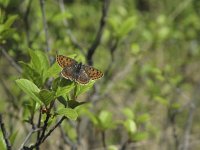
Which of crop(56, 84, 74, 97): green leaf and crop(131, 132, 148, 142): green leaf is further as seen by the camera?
crop(131, 132, 148, 142): green leaf

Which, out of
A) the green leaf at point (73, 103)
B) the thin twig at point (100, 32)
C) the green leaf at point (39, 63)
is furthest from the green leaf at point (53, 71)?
the thin twig at point (100, 32)

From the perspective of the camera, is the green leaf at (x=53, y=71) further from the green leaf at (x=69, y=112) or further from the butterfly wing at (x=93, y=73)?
the green leaf at (x=69, y=112)

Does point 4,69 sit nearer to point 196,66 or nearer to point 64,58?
point 196,66

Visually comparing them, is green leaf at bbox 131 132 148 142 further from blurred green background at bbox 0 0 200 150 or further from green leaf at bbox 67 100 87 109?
green leaf at bbox 67 100 87 109

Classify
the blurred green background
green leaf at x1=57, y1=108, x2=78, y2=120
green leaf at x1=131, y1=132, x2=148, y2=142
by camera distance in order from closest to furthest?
green leaf at x1=57, y1=108, x2=78, y2=120 < green leaf at x1=131, y1=132, x2=148, y2=142 < the blurred green background

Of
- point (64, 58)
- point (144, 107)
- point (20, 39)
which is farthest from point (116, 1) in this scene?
point (64, 58)

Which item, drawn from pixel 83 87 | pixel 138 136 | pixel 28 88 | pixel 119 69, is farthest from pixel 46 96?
pixel 119 69

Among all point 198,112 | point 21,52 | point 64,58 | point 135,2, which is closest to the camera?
point 64,58

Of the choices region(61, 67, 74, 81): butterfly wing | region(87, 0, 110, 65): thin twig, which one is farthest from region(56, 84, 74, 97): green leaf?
region(87, 0, 110, 65): thin twig
